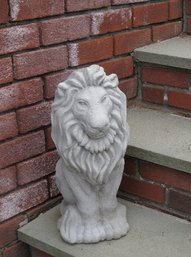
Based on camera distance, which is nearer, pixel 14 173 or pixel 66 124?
pixel 66 124

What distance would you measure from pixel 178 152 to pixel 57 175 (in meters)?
0.49

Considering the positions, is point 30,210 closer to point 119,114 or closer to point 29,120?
point 29,120

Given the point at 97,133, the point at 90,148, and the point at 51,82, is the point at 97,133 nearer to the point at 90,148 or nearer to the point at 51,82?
the point at 90,148

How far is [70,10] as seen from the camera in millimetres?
2014

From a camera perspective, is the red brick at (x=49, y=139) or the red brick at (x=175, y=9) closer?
the red brick at (x=49, y=139)

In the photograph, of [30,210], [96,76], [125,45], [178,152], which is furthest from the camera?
[125,45]

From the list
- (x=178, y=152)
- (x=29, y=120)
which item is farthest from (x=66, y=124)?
(x=178, y=152)

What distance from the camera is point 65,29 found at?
2006 millimetres

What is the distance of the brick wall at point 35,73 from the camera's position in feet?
6.07

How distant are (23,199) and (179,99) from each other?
2.82ft

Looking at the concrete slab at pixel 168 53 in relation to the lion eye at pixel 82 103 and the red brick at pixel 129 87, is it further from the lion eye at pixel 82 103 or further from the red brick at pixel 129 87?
the lion eye at pixel 82 103

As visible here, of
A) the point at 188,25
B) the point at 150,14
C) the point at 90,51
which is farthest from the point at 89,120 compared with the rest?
the point at 188,25

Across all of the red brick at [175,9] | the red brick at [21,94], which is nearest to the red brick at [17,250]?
the red brick at [21,94]

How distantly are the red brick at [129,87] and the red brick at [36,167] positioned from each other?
517 mm
